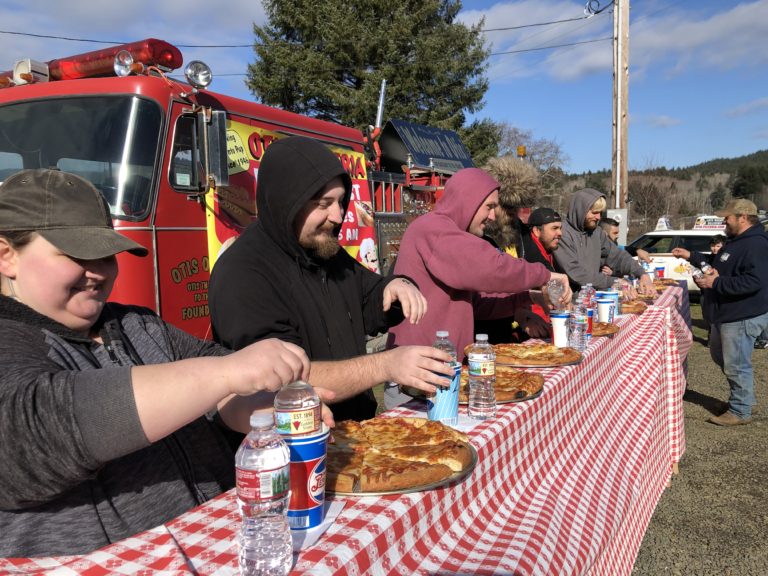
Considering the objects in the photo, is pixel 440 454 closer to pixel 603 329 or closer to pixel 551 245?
pixel 603 329

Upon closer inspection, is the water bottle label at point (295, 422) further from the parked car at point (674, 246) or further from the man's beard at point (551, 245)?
the parked car at point (674, 246)

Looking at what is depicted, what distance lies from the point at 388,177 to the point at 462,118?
63.0 feet

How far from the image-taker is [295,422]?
1277mm

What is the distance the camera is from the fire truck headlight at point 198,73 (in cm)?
437

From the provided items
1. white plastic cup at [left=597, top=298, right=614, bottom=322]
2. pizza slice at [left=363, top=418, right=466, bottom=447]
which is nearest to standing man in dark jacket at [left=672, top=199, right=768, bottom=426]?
white plastic cup at [left=597, top=298, right=614, bottom=322]

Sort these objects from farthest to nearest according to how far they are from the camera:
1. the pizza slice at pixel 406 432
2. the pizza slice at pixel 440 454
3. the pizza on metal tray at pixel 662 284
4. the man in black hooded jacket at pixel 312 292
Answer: the pizza on metal tray at pixel 662 284 → the man in black hooded jacket at pixel 312 292 → the pizza slice at pixel 406 432 → the pizza slice at pixel 440 454

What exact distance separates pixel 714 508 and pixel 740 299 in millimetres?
2611

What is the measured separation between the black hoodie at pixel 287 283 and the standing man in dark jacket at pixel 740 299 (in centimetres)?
492

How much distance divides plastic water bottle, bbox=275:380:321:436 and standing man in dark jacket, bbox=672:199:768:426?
229 inches

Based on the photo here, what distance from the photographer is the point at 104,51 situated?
4461 millimetres

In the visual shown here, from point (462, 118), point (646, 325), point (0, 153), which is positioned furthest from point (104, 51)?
point (462, 118)

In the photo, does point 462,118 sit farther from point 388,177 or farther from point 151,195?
point 151,195

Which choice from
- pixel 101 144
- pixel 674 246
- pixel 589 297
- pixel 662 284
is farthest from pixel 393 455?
pixel 674 246

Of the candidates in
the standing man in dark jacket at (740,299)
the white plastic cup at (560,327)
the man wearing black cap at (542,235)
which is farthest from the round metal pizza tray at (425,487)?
the standing man in dark jacket at (740,299)
